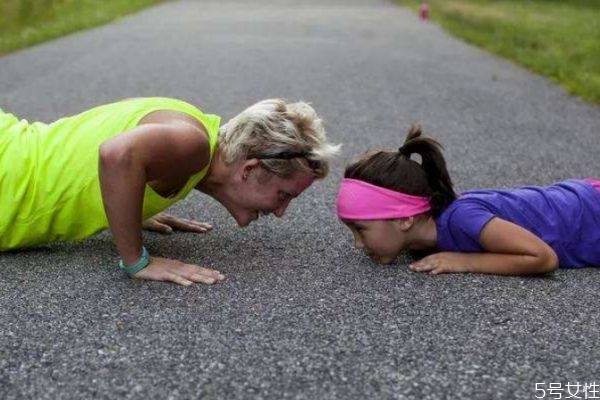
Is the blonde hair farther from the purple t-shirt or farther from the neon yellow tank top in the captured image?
the purple t-shirt

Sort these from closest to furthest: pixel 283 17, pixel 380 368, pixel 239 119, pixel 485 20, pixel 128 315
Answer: pixel 380 368
pixel 128 315
pixel 239 119
pixel 485 20
pixel 283 17

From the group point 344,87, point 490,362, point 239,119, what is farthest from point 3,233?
point 344,87

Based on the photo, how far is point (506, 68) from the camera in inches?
428

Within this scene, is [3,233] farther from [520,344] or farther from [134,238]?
[520,344]

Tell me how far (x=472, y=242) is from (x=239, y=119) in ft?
3.48

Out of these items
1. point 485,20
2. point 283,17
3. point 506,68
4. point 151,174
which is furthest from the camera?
point 283,17

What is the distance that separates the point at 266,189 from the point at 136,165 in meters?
0.58

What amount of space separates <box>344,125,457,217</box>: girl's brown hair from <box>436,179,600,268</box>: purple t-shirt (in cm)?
9

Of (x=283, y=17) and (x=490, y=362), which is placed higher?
(x=490, y=362)

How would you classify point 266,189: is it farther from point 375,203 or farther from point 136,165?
point 136,165

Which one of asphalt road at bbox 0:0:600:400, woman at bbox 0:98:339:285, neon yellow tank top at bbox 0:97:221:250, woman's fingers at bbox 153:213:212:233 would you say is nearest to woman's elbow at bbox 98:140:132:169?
woman at bbox 0:98:339:285

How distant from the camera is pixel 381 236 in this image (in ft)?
11.4

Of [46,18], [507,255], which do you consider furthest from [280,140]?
[46,18]

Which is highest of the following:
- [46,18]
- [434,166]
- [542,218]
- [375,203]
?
[434,166]
